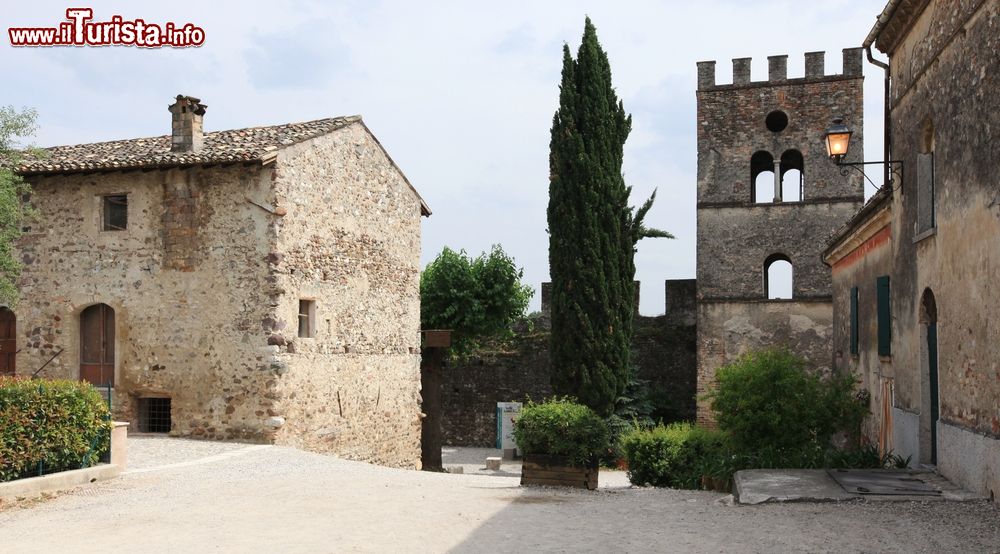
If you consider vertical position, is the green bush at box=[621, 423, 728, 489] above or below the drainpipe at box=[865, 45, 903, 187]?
below

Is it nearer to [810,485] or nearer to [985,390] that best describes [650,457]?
[810,485]

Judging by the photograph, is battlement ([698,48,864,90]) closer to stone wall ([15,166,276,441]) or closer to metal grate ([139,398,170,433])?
stone wall ([15,166,276,441])

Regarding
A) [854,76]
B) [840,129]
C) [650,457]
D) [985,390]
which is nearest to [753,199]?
[854,76]

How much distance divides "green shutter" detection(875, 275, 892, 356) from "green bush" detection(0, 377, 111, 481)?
10659 millimetres

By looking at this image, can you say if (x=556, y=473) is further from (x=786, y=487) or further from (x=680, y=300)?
(x=680, y=300)

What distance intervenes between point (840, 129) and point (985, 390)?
454cm

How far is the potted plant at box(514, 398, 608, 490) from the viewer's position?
12.2m

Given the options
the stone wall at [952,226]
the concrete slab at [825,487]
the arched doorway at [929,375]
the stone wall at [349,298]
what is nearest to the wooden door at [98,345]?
the stone wall at [349,298]

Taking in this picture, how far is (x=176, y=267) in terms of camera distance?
644 inches

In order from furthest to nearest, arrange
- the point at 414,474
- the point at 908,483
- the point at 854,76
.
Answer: the point at 854,76, the point at 414,474, the point at 908,483

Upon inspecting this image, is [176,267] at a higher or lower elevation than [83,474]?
higher

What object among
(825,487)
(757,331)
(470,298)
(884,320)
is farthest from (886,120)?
(470,298)

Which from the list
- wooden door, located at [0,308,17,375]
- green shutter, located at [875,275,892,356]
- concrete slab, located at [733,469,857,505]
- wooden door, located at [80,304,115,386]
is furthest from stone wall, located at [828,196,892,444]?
wooden door, located at [0,308,17,375]

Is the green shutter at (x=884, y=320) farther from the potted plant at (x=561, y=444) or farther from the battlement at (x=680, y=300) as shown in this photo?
the battlement at (x=680, y=300)
